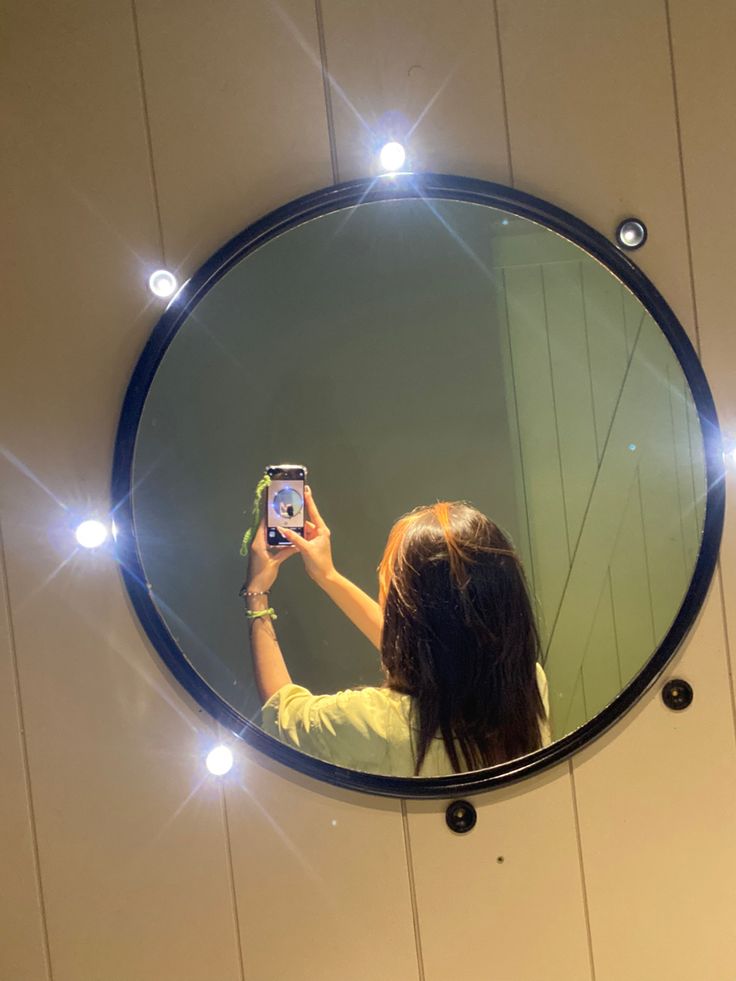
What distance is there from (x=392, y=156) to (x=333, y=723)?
0.60 meters

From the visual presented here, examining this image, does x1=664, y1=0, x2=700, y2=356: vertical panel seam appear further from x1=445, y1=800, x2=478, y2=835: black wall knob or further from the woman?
x1=445, y1=800, x2=478, y2=835: black wall knob

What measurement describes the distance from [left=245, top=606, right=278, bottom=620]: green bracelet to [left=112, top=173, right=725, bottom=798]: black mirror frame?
0.27ft

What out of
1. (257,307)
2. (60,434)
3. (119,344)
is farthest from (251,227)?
(60,434)

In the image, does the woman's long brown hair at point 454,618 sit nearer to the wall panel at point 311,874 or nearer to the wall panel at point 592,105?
the wall panel at point 311,874

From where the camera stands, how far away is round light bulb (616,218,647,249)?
3.12ft

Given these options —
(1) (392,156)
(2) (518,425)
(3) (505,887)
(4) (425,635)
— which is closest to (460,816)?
(3) (505,887)

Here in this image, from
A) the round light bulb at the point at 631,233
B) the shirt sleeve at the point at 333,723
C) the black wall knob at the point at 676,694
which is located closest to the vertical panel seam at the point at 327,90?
the round light bulb at the point at 631,233

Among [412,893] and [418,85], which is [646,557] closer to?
[412,893]

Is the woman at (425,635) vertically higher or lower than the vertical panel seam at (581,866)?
higher

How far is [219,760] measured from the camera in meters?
0.94

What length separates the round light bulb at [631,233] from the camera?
3.12ft

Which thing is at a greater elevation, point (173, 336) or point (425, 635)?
point (173, 336)

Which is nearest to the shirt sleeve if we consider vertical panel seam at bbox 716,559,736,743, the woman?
the woman

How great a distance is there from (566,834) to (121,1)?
1.01m
